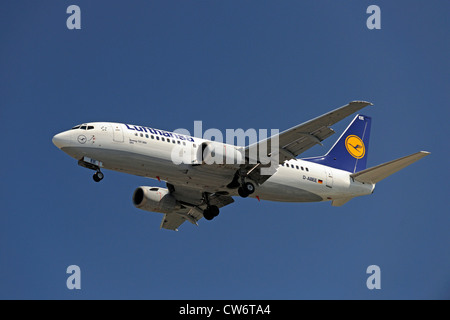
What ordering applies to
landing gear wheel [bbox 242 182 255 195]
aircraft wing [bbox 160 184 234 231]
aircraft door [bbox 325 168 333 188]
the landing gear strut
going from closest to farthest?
landing gear wheel [bbox 242 182 255 195] < aircraft door [bbox 325 168 333 188] < the landing gear strut < aircraft wing [bbox 160 184 234 231]

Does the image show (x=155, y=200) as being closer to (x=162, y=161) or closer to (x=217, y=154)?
(x=162, y=161)

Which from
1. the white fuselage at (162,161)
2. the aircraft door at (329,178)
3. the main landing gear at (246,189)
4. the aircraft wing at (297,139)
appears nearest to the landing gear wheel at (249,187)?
the main landing gear at (246,189)

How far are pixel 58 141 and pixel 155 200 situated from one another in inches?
356

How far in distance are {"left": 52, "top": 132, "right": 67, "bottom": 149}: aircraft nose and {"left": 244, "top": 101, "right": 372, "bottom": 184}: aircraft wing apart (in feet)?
33.5

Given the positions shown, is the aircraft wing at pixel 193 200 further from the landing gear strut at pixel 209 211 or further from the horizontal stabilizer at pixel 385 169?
the horizontal stabilizer at pixel 385 169

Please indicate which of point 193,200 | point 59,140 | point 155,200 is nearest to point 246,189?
point 193,200

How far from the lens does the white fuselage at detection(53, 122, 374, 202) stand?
38.4m

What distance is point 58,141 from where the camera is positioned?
3838cm

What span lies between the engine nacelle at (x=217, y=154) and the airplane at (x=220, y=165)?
56 mm

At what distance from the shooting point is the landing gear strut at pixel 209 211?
44.8 metres

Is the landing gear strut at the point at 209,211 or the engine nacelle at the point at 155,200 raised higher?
the engine nacelle at the point at 155,200

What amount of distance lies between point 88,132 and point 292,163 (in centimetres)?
1275

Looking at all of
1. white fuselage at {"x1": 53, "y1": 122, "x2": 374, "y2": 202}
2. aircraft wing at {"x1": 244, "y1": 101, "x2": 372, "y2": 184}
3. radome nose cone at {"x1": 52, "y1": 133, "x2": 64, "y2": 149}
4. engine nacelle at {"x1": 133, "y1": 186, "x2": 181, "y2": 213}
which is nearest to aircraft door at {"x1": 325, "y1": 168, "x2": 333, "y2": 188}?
white fuselage at {"x1": 53, "y1": 122, "x2": 374, "y2": 202}

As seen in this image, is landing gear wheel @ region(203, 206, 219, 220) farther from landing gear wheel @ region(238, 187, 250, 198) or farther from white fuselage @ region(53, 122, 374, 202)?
landing gear wheel @ region(238, 187, 250, 198)
